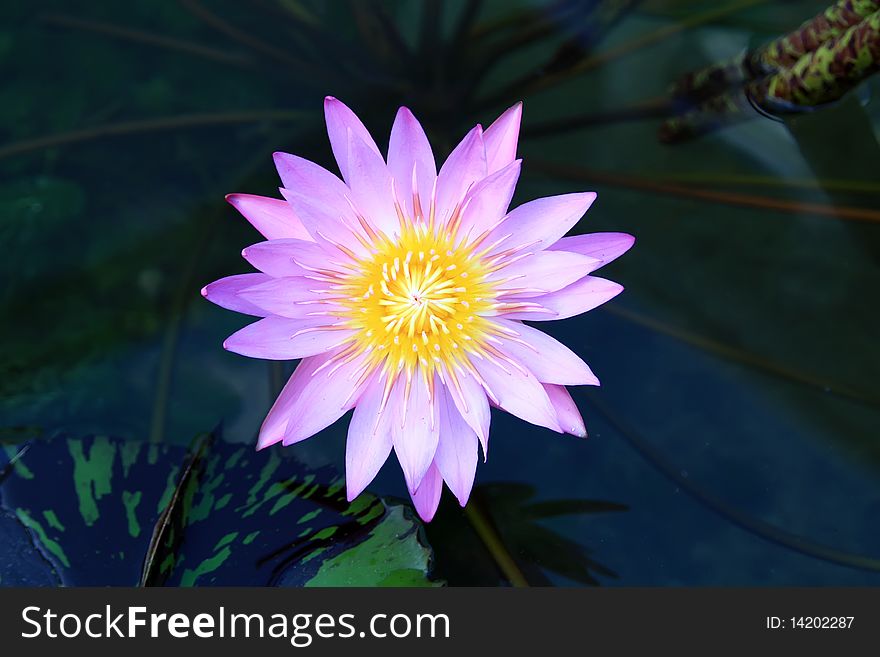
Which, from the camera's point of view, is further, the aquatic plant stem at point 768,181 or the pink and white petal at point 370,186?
the aquatic plant stem at point 768,181

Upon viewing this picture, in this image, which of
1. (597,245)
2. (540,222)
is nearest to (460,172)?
(540,222)

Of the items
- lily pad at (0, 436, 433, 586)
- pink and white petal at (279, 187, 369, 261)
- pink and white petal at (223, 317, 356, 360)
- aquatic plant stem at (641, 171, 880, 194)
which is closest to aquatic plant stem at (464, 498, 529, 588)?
lily pad at (0, 436, 433, 586)

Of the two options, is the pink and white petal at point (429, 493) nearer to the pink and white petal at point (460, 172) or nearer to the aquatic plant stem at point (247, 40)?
the pink and white petal at point (460, 172)

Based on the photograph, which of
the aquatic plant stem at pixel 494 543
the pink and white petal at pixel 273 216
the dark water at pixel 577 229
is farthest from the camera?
the dark water at pixel 577 229

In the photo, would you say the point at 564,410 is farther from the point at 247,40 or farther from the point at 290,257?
the point at 247,40

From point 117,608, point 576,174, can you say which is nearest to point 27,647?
point 117,608

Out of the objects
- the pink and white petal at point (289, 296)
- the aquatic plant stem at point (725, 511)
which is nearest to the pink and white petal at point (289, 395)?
the pink and white petal at point (289, 296)

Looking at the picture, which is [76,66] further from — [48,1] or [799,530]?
[799,530]
